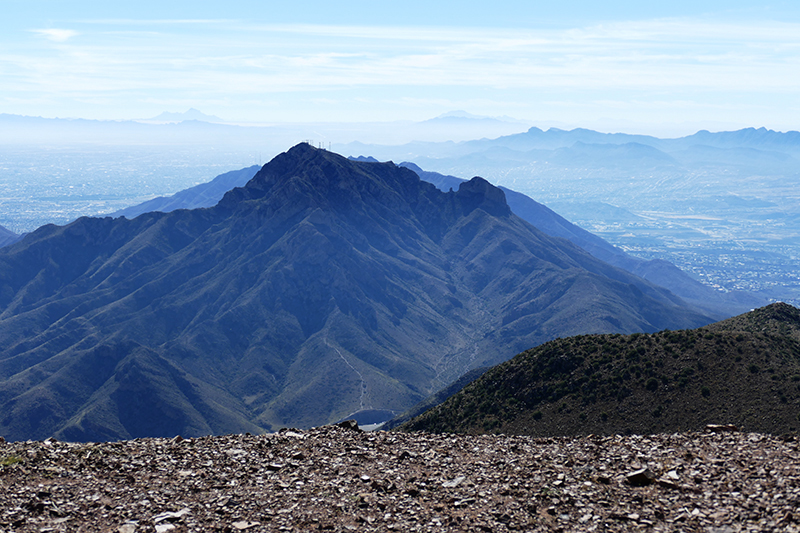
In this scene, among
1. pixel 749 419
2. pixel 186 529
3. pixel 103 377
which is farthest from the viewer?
pixel 103 377

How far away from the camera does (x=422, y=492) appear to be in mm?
17562

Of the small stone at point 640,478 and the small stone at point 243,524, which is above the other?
the small stone at point 640,478

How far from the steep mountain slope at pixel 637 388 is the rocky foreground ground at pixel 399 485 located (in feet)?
72.2

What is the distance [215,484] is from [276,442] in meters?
5.09

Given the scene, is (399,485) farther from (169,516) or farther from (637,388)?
(637,388)

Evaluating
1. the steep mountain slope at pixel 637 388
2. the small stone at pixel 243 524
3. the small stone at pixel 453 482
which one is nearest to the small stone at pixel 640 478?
the small stone at pixel 453 482

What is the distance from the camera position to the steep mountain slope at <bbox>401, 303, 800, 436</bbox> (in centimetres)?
4225

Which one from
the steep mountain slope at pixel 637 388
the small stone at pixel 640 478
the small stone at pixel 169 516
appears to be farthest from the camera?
the steep mountain slope at pixel 637 388

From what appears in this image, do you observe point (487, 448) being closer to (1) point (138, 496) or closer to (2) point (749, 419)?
(1) point (138, 496)

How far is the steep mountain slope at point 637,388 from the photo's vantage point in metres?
42.2

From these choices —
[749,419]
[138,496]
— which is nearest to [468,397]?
[749,419]

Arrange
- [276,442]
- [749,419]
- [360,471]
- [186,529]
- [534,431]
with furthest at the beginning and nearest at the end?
[534,431]
[749,419]
[276,442]
[360,471]
[186,529]

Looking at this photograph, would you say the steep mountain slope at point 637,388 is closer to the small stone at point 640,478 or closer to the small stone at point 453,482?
the small stone at point 640,478

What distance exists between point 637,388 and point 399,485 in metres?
35.5
